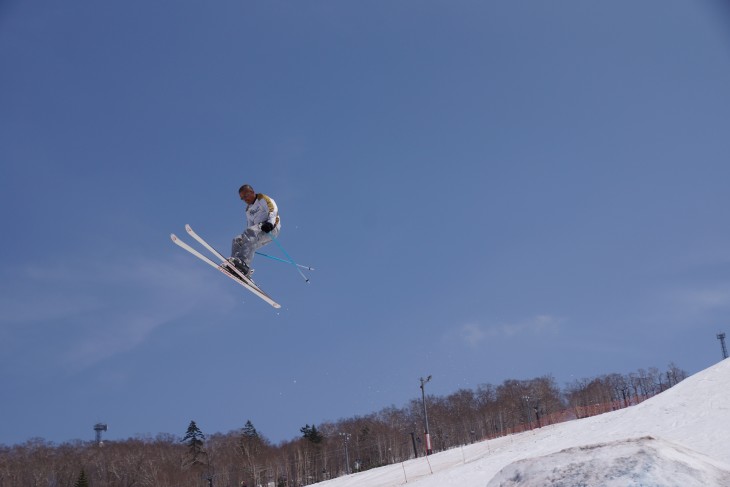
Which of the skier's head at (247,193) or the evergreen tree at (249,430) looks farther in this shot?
the evergreen tree at (249,430)

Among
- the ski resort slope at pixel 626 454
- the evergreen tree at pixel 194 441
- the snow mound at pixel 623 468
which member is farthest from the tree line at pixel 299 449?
the snow mound at pixel 623 468

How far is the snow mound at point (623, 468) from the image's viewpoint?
15.0 feet

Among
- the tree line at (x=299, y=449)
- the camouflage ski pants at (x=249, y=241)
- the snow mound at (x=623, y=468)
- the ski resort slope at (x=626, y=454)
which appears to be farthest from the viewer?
the tree line at (x=299, y=449)

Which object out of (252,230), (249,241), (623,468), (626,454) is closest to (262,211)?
(252,230)

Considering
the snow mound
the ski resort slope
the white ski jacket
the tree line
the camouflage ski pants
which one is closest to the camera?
the snow mound

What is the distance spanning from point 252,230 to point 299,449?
75.9 m

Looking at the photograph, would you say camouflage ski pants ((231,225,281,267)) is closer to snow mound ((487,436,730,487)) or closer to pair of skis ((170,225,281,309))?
pair of skis ((170,225,281,309))

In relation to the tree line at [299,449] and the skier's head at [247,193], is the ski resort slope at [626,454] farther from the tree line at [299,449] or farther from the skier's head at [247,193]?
the tree line at [299,449]

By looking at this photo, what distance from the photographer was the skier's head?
1373 cm

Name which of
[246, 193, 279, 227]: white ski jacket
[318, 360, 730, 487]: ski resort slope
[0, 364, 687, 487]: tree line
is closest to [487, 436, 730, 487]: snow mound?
[318, 360, 730, 487]: ski resort slope

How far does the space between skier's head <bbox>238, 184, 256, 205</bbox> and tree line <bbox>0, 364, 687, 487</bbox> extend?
5353 centimetres

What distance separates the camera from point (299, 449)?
275 ft

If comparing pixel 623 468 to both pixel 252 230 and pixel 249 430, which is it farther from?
pixel 249 430

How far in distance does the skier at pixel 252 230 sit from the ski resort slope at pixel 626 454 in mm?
7602
